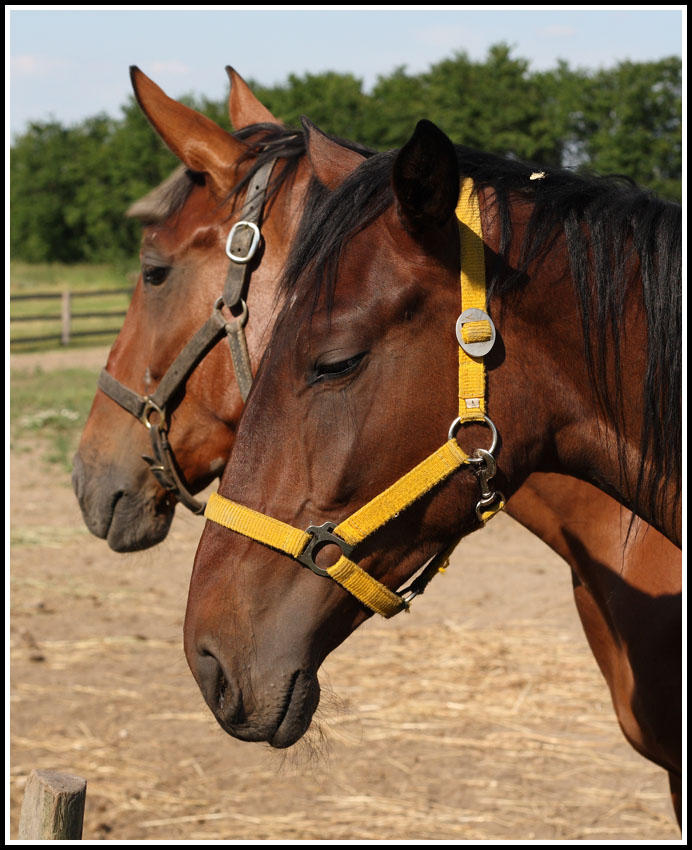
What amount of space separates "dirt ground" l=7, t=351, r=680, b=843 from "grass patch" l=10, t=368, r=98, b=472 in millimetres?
3478

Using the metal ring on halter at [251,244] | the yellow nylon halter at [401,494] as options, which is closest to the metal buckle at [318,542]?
the yellow nylon halter at [401,494]

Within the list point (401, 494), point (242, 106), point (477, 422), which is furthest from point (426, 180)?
point (242, 106)

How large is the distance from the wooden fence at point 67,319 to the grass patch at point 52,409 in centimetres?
420

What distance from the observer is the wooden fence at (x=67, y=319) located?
62.2ft

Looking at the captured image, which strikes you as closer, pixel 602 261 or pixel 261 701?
pixel 261 701

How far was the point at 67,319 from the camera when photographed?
18922mm

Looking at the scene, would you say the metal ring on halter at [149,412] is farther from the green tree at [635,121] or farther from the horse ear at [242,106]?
the green tree at [635,121]

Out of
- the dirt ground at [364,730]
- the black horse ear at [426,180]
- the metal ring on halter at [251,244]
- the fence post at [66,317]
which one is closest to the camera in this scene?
the black horse ear at [426,180]

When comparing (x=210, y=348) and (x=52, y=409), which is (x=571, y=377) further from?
(x=52, y=409)

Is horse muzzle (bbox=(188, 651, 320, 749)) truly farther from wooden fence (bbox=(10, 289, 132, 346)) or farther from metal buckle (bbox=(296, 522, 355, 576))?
wooden fence (bbox=(10, 289, 132, 346))

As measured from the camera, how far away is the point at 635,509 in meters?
1.70

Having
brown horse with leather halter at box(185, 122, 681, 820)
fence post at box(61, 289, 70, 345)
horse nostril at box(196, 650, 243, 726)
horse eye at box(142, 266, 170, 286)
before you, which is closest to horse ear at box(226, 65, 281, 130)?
horse eye at box(142, 266, 170, 286)

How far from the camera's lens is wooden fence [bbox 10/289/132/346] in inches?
746

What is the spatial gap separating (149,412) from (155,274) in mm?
447
